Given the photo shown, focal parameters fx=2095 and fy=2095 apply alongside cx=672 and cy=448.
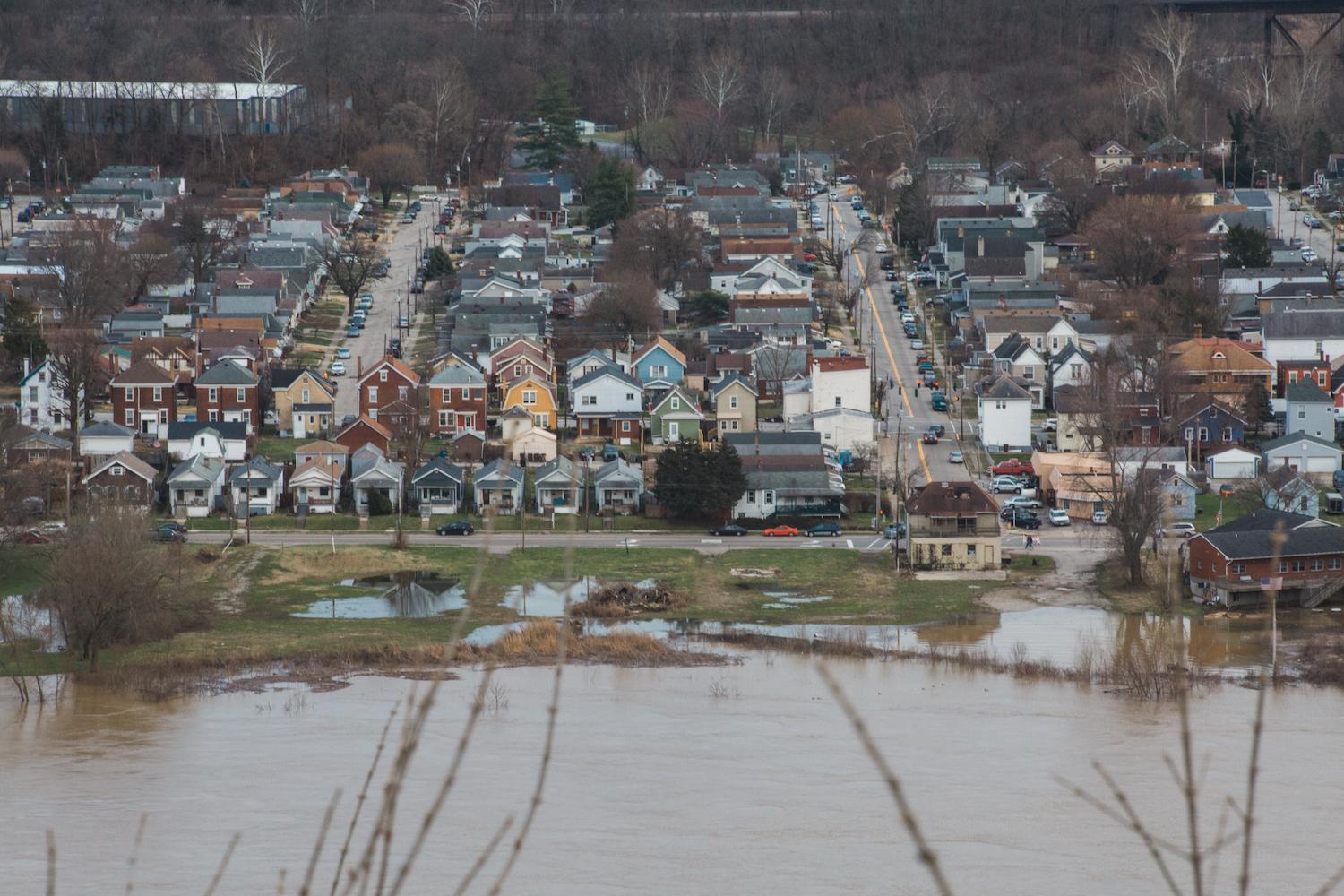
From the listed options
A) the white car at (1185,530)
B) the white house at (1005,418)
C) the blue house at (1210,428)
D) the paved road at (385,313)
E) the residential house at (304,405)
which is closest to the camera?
the white car at (1185,530)

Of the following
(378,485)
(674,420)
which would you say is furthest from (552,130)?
(378,485)

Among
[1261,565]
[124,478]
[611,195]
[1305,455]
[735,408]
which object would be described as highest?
[611,195]

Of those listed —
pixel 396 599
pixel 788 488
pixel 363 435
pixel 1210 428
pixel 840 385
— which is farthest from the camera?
pixel 840 385

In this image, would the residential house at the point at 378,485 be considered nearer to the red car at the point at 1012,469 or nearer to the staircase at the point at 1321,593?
the red car at the point at 1012,469

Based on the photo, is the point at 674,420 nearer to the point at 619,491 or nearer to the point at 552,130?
the point at 619,491

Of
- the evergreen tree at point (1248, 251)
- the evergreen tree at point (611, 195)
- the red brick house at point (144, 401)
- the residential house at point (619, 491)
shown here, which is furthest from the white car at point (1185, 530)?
the evergreen tree at point (611, 195)

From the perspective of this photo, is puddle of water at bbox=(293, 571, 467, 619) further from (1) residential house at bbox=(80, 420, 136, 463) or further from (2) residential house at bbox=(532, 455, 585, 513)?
(1) residential house at bbox=(80, 420, 136, 463)

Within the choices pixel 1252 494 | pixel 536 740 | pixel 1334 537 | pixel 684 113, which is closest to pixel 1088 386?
pixel 1252 494
